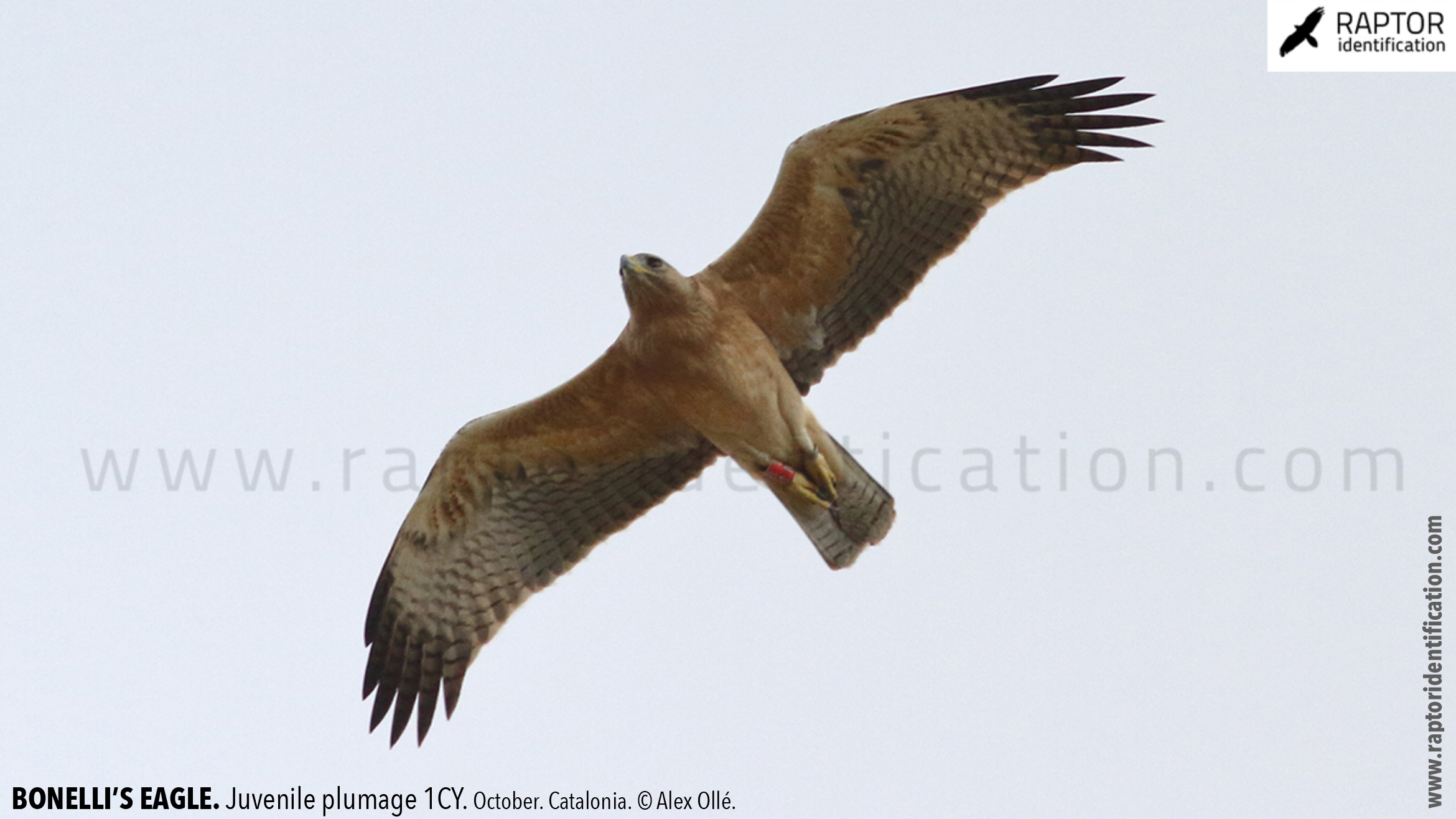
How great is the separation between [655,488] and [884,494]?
146 cm

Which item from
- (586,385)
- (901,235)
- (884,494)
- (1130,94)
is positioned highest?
(1130,94)

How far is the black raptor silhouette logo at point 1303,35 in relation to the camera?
1160 centimetres

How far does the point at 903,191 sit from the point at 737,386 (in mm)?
1521

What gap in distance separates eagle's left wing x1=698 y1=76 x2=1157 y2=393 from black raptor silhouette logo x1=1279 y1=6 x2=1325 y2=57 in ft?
9.28

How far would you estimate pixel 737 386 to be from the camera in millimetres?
9219

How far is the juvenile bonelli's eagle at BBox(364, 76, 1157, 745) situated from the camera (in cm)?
927

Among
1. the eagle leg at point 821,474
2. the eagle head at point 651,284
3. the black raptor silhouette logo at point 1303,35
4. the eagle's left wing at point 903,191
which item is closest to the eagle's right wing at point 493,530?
the eagle leg at point 821,474

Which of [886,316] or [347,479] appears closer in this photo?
[886,316]

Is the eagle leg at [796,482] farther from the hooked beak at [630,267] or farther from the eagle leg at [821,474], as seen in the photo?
the hooked beak at [630,267]

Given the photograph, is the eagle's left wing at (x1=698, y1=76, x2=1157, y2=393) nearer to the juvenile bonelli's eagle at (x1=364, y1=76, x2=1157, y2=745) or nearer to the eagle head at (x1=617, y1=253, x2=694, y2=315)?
the juvenile bonelli's eagle at (x1=364, y1=76, x2=1157, y2=745)

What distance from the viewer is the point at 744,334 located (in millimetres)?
9414

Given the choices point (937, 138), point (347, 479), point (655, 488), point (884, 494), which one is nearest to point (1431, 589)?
point (884, 494)

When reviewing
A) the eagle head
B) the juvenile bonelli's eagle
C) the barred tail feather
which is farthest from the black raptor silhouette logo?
the eagle head

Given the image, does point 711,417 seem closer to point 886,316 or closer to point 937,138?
point 886,316
